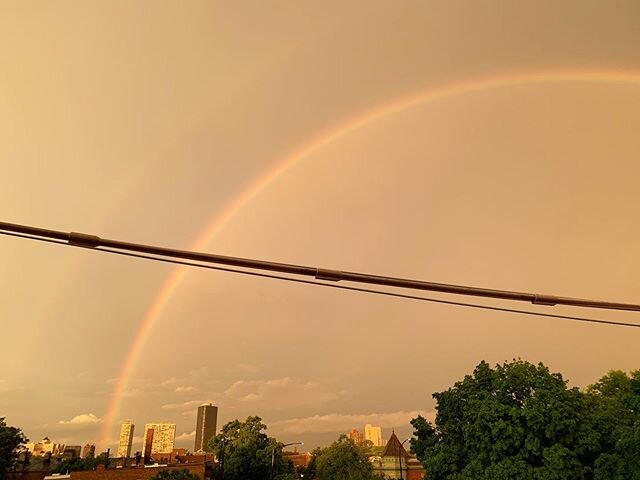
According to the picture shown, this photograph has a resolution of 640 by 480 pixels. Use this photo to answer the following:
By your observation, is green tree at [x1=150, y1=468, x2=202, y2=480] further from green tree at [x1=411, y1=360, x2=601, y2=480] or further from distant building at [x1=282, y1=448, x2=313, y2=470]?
distant building at [x1=282, y1=448, x2=313, y2=470]

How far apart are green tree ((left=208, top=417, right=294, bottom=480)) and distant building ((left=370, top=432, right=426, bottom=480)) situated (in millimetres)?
28115

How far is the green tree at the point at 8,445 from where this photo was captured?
48.7 metres

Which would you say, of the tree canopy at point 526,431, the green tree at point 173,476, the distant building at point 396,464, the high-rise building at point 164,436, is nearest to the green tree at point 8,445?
the green tree at point 173,476

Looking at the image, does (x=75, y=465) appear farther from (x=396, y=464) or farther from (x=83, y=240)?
(x=83, y=240)

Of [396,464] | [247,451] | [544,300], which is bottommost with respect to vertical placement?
[396,464]

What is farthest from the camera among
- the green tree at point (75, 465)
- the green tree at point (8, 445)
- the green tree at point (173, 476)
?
the green tree at point (75, 465)

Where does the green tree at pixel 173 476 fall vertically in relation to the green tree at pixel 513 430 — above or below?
below

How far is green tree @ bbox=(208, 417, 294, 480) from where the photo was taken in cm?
5281

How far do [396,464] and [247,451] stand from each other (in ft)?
128

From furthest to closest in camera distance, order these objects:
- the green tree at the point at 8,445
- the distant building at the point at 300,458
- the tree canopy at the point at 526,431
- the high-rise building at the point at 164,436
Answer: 1. the high-rise building at the point at 164,436
2. the distant building at the point at 300,458
3. the green tree at the point at 8,445
4. the tree canopy at the point at 526,431

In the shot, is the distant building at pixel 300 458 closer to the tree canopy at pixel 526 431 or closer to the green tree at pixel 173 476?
the green tree at pixel 173 476

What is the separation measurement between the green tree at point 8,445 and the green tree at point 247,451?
19.2m

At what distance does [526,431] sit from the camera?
102 ft

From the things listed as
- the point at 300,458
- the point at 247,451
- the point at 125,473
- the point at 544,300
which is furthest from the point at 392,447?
the point at 544,300
